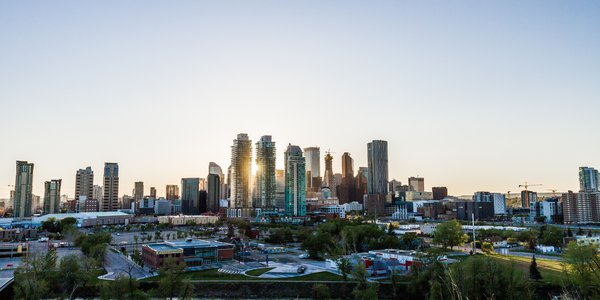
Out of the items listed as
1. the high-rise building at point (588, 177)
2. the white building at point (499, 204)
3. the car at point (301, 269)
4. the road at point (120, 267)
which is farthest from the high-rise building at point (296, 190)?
the high-rise building at point (588, 177)

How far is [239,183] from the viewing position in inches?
6767

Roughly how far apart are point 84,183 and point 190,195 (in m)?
38.1

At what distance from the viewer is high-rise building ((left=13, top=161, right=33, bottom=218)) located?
13438 centimetres

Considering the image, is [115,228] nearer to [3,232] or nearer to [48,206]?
[3,232]

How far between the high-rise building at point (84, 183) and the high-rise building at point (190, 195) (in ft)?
107

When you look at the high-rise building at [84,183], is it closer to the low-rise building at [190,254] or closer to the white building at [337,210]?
the white building at [337,210]

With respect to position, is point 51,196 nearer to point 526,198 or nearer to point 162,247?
point 162,247

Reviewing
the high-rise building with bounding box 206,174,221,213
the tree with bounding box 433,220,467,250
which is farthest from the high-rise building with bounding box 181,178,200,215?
the tree with bounding box 433,220,467,250

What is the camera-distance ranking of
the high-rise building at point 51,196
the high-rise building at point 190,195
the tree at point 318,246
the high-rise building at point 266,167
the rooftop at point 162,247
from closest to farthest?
the rooftop at point 162,247 < the tree at point 318,246 < the high-rise building at point 51,196 < the high-rise building at point 266,167 < the high-rise building at point 190,195

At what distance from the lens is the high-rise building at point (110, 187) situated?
153 metres

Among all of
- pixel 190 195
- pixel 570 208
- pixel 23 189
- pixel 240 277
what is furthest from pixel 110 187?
pixel 570 208

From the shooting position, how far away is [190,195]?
7023 inches

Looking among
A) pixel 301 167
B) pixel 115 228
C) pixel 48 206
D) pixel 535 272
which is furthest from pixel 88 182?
A: pixel 535 272

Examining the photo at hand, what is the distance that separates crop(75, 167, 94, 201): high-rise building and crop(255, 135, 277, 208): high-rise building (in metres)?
61.6
